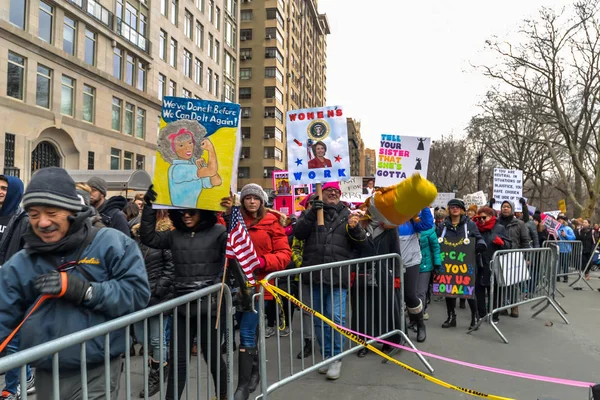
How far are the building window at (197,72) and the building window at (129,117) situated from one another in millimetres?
10002

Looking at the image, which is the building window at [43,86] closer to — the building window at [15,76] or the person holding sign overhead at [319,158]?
the building window at [15,76]

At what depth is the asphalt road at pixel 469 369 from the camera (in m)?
4.52

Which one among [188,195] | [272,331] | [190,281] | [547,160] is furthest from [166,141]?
[547,160]

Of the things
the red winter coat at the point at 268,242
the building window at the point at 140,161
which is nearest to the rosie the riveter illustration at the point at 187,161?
the red winter coat at the point at 268,242

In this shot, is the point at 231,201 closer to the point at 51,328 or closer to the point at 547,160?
the point at 51,328

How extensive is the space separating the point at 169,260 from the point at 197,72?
Answer: 37060 millimetres

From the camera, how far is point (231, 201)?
3.82 meters

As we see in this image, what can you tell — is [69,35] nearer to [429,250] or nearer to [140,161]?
[140,161]

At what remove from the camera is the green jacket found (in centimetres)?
690

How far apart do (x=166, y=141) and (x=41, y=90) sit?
21.7m

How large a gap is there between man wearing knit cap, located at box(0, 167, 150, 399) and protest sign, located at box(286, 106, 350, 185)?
3261 millimetres

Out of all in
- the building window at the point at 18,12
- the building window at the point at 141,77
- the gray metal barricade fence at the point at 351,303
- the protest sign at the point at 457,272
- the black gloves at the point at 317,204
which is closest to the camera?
the gray metal barricade fence at the point at 351,303

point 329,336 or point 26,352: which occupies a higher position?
point 26,352

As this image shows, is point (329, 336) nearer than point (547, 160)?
Yes
